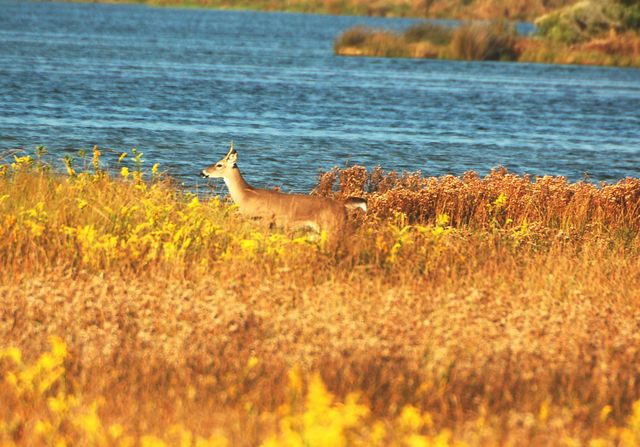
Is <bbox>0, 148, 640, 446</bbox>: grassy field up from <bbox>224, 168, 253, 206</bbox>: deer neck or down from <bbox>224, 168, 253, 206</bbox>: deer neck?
down

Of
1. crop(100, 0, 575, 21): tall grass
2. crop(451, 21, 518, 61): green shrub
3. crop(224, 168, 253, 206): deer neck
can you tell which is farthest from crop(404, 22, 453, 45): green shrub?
crop(224, 168, 253, 206): deer neck

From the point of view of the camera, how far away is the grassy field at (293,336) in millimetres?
6488

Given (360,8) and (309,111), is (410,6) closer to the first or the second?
(360,8)

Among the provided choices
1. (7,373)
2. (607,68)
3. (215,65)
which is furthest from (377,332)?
(607,68)

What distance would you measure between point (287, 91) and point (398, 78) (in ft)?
29.2

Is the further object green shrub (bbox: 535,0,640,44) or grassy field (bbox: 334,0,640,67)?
green shrub (bbox: 535,0,640,44)

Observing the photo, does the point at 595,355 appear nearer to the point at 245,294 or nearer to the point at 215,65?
the point at 245,294

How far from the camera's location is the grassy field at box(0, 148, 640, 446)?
6488 mm

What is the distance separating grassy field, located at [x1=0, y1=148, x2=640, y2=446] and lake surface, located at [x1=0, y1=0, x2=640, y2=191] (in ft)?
27.0

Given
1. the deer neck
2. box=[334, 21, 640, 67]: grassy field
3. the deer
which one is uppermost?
box=[334, 21, 640, 67]: grassy field

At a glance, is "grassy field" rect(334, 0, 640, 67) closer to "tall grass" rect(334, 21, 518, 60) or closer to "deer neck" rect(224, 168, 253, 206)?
"tall grass" rect(334, 21, 518, 60)

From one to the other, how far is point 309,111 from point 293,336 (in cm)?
2663

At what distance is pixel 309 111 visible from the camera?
3412cm

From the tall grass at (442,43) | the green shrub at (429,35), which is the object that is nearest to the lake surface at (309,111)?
the tall grass at (442,43)
